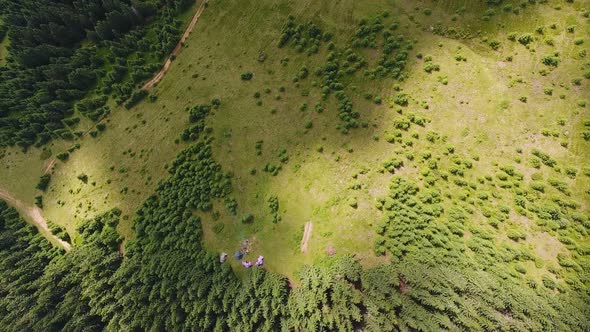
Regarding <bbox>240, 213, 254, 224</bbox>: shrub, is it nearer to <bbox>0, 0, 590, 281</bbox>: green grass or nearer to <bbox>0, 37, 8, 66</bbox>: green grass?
<bbox>0, 0, 590, 281</bbox>: green grass

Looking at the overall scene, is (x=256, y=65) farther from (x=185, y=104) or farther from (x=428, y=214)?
(x=428, y=214)

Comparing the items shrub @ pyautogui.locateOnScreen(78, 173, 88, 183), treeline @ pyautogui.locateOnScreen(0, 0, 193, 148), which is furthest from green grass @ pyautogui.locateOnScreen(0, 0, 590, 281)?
treeline @ pyautogui.locateOnScreen(0, 0, 193, 148)

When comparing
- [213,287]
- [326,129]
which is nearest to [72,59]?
[326,129]

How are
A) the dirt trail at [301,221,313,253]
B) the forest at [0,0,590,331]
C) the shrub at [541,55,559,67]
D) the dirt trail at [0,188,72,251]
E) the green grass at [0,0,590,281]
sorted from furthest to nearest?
the dirt trail at [0,188,72,251] < the dirt trail at [301,221,313,253] < the shrub at [541,55,559,67] < the green grass at [0,0,590,281] < the forest at [0,0,590,331]

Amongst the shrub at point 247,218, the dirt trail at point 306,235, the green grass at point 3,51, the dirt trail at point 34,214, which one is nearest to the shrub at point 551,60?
the dirt trail at point 306,235

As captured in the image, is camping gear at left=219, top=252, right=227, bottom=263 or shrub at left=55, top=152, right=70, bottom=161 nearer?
camping gear at left=219, top=252, right=227, bottom=263
